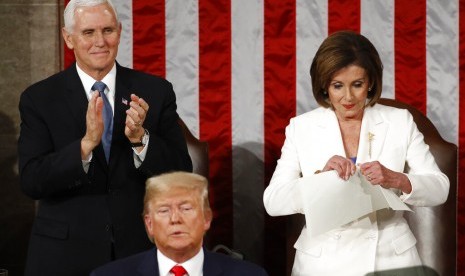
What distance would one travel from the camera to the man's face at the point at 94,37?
2.66 m

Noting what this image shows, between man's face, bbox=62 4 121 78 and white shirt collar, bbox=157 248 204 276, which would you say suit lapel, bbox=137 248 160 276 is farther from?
man's face, bbox=62 4 121 78

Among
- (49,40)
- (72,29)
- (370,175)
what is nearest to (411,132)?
(370,175)

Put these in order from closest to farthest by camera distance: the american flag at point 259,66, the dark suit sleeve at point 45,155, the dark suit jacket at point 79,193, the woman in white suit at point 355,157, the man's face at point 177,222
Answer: the man's face at point 177,222
the dark suit sleeve at point 45,155
the dark suit jacket at point 79,193
the woman in white suit at point 355,157
the american flag at point 259,66

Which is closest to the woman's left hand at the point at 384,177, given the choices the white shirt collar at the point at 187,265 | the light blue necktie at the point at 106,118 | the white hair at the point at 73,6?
the white shirt collar at the point at 187,265

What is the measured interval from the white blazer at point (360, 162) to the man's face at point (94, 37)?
72 centimetres

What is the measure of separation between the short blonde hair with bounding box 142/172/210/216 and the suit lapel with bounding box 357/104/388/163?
711 millimetres

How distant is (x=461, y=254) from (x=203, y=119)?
1.42 metres

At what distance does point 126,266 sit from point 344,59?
105 cm

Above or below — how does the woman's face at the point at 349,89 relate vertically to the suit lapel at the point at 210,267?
above

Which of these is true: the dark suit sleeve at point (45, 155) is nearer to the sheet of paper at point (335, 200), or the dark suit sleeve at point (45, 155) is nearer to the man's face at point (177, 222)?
the man's face at point (177, 222)

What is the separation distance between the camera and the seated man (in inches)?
91.4

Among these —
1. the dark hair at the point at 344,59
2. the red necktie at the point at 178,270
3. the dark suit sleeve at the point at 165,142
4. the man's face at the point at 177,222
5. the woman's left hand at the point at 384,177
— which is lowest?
the red necktie at the point at 178,270

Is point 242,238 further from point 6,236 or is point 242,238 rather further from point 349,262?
point 349,262

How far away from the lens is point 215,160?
164 inches
